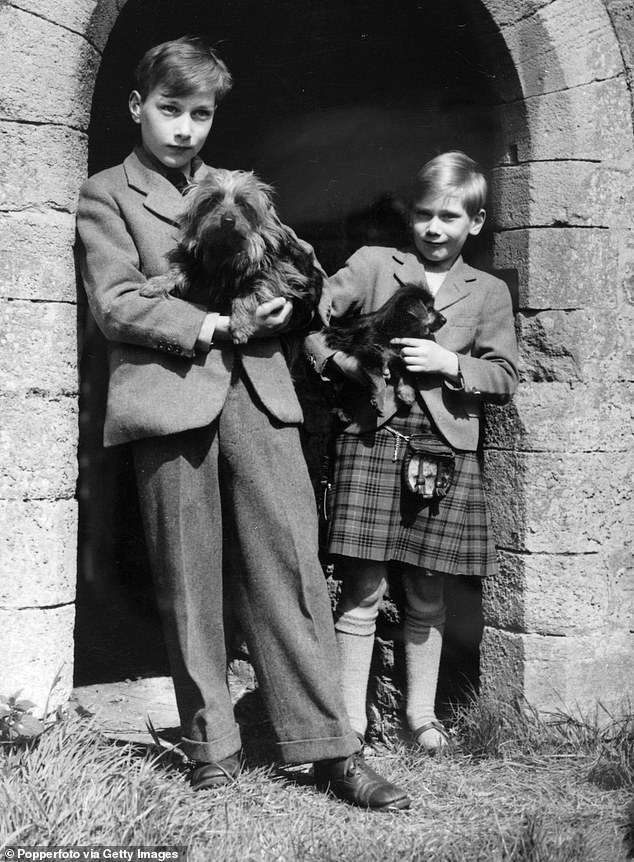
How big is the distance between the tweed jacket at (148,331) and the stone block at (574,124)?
4.34 ft

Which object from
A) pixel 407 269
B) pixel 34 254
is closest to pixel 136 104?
pixel 34 254

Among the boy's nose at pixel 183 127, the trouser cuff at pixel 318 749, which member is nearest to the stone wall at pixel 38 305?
the boy's nose at pixel 183 127

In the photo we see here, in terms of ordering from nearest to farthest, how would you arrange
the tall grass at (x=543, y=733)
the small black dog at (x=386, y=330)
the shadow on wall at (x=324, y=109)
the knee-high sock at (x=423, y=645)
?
1. the small black dog at (x=386, y=330)
2. the tall grass at (x=543, y=733)
3. the knee-high sock at (x=423, y=645)
4. the shadow on wall at (x=324, y=109)

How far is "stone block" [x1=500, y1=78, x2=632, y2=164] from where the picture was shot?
3961 millimetres

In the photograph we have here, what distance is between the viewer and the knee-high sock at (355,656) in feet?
12.4

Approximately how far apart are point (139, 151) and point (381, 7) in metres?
1.54

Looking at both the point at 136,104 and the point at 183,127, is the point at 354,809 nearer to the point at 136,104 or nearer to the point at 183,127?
the point at 183,127

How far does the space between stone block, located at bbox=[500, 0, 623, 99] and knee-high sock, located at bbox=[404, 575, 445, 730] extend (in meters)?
1.88

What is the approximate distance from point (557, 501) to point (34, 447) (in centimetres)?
191

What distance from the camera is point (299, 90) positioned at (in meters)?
5.01

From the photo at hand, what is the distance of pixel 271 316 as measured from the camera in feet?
10.7

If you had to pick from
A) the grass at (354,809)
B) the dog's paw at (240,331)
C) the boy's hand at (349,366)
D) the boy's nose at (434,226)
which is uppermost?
the boy's nose at (434,226)

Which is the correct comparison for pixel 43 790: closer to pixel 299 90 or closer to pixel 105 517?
pixel 105 517

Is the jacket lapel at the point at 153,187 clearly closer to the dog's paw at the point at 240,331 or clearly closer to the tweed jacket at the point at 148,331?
the tweed jacket at the point at 148,331
